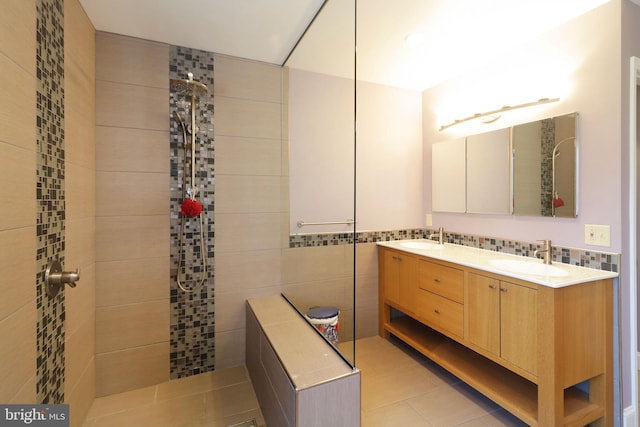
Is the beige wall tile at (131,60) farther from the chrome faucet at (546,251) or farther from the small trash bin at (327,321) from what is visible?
the chrome faucet at (546,251)

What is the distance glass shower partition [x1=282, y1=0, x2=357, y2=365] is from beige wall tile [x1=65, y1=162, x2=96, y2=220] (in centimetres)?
127

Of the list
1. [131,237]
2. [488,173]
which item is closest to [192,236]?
[131,237]

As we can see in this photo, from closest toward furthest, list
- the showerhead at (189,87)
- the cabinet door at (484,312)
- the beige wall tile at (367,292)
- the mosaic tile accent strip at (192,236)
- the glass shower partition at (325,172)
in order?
the glass shower partition at (325,172) < the cabinet door at (484,312) < the showerhead at (189,87) < the mosaic tile accent strip at (192,236) < the beige wall tile at (367,292)

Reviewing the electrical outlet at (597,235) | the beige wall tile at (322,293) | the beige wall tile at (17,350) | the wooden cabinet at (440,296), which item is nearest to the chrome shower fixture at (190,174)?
the beige wall tile at (322,293)

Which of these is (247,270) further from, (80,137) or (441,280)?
(441,280)

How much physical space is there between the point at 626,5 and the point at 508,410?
94.6 inches

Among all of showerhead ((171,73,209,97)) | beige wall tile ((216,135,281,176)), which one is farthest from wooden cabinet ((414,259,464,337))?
showerhead ((171,73,209,97))

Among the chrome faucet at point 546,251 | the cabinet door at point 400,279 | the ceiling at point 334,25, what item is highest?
the ceiling at point 334,25

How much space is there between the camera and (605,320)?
1.59 metres

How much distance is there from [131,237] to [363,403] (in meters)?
1.90

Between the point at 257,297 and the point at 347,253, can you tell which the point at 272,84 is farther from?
the point at 257,297

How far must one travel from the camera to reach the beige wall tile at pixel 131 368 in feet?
6.22

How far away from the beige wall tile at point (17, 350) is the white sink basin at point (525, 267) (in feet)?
7.98

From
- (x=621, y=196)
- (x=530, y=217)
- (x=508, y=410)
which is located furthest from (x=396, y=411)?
(x=621, y=196)
